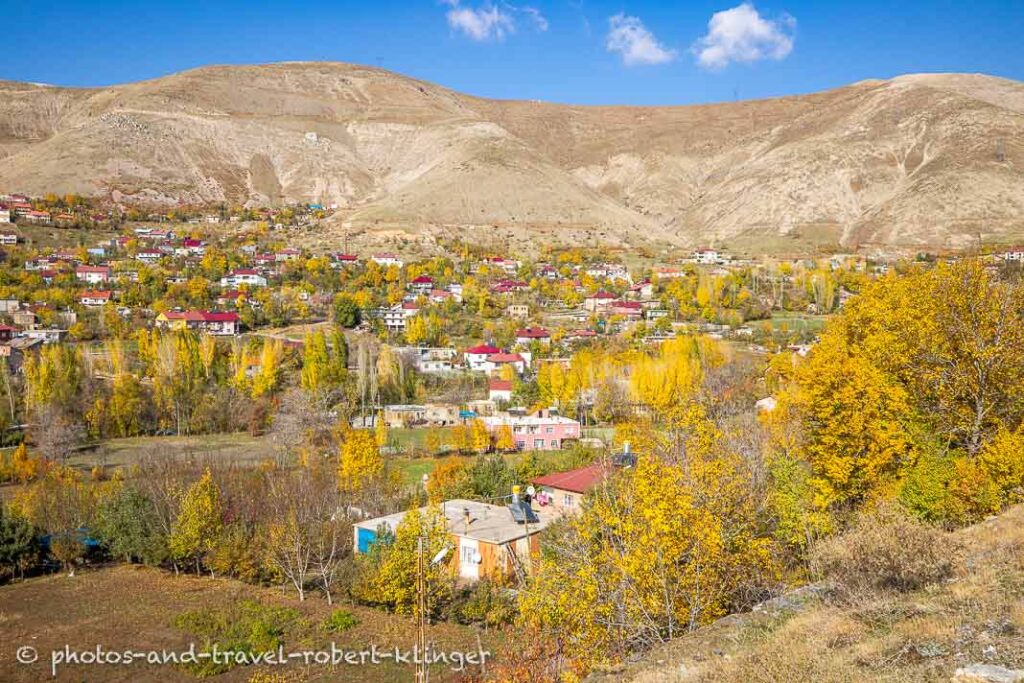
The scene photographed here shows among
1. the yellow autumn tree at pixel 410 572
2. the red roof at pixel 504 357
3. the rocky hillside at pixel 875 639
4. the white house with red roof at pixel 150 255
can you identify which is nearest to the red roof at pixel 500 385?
the red roof at pixel 504 357

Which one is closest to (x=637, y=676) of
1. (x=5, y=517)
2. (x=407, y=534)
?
(x=407, y=534)

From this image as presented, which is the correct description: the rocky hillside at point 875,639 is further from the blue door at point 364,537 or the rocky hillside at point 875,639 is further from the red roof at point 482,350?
the red roof at point 482,350

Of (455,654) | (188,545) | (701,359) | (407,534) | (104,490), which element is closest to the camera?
(455,654)

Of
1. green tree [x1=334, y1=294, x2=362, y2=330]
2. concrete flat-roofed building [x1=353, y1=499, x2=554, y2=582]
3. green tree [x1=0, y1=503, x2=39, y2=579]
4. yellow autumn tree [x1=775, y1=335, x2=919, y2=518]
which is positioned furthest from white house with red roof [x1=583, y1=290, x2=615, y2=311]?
yellow autumn tree [x1=775, y1=335, x2=919, y2=518]

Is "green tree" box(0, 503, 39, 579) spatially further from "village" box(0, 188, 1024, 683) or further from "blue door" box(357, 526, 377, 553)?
"blue door" box(357, 526, 377, 553)

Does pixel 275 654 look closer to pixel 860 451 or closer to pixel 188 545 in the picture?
pixel 188 545
